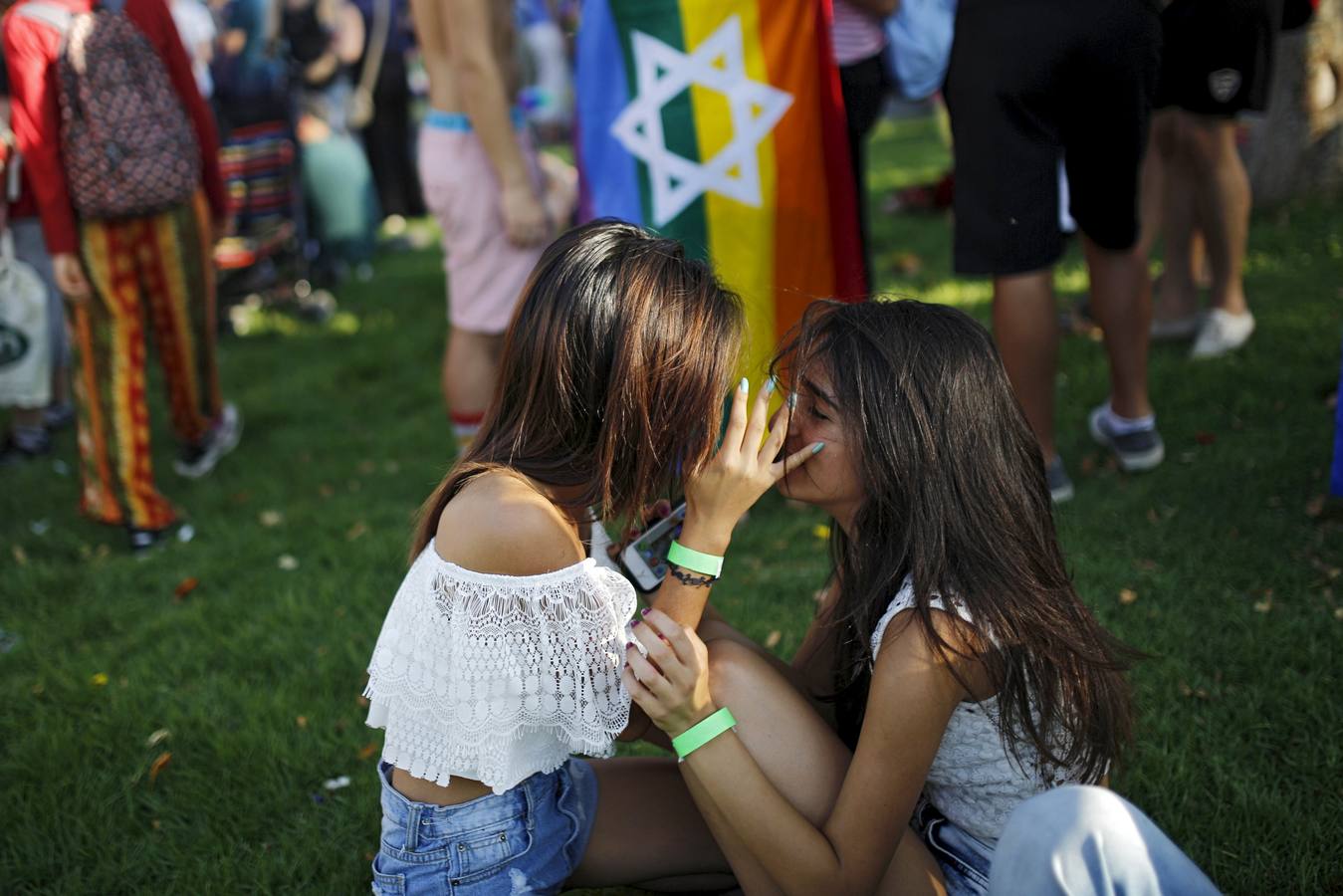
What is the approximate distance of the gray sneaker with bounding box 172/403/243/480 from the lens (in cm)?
449

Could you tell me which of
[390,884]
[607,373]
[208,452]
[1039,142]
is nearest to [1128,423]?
[1039,142]

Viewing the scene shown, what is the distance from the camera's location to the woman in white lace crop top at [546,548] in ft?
5.93

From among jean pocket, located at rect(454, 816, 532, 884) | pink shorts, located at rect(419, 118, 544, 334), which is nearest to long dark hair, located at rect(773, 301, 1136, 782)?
jean pocket, located at rect(454, 816, 532, 884)

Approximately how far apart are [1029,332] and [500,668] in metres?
1.92

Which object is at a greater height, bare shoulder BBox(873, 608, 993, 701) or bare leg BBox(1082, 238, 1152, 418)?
bare shoulder BBox(873, 608, 993, 701)

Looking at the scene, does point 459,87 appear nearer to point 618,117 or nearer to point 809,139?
point 618,117

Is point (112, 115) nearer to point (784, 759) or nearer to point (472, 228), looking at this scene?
point (472, 228)

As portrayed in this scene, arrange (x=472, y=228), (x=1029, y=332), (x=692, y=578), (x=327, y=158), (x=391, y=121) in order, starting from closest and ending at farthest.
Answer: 1. (x=692, y=578)
2. (x=1029, y=332)
3. (x=472, y=228)
4. (x=327, y=158)
5. (x=391, y=121)

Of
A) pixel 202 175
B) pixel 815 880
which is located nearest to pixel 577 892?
pixel 815 880

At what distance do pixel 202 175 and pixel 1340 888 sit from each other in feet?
12.8

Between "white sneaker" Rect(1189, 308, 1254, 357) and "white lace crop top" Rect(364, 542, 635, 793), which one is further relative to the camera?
"white sneaker" Rect(1189, 308, 1254, 357)

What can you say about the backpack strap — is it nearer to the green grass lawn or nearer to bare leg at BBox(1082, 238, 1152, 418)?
the green grass lawn

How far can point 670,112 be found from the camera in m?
3.18

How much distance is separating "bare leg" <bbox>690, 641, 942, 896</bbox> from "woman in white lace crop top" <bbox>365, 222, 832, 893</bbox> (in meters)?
0.14
